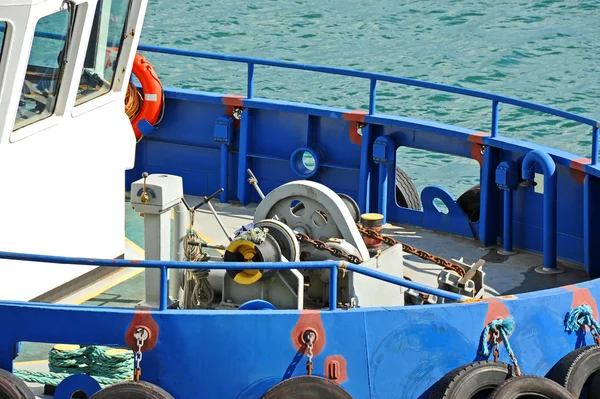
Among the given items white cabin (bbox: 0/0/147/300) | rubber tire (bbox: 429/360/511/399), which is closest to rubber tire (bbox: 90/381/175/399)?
white cabin (bbox: 0/0/147/300)

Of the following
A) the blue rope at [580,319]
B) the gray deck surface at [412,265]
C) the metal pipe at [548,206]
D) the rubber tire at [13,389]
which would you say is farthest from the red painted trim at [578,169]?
the rubber tire at [13,389]

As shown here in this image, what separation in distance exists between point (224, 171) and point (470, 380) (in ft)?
17.0

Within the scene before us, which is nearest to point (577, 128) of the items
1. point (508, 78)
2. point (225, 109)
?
point (508, 78)

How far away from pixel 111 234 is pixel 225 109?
2722 mm

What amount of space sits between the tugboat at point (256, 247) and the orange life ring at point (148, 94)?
2cm

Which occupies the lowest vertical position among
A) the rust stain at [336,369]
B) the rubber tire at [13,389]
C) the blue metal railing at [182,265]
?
the rubber tire at [13,389]

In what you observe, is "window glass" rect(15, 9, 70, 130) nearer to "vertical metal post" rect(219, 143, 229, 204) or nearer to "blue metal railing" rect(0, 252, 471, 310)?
"blue metal railing" rect(0, 252, 471, 310)

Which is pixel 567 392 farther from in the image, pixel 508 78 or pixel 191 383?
pixel 508 78

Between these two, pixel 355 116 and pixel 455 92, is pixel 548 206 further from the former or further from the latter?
pixel 355 116

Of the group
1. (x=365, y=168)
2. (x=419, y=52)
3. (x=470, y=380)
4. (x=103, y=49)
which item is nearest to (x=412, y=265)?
(x=365, y=168)

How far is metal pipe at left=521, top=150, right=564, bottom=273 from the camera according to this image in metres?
11.1

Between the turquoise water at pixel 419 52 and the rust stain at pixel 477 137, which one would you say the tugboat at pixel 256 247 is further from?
the turquoise water at pixel 419 52

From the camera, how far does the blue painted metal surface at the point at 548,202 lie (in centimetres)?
1111

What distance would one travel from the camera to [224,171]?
13.0 metres
